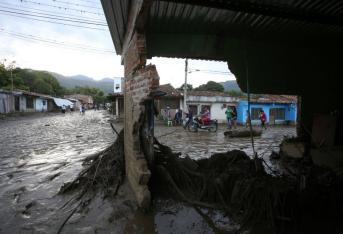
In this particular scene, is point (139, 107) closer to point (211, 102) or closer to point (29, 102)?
point (211, 102)

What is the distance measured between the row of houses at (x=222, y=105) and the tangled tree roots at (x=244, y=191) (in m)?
21.3

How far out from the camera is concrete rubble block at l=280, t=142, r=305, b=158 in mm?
8438

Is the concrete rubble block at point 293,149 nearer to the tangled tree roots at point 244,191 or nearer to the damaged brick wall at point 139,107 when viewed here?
the tangled tree roots at point 244,191

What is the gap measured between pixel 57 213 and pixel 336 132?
7507 mm

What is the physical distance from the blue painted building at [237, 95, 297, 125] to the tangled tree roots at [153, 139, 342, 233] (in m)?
23.6

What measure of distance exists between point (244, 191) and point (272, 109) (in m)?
28.0

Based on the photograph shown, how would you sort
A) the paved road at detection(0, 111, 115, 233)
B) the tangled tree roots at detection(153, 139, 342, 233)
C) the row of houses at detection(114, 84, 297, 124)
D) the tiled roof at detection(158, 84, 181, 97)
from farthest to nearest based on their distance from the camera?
the row of houses at detection(114, 84, 297, 124)
the tiled roof at detection(158, 84, 181, 97)
the paved road at detection(0, 111, 115, 233)
the tangled tree roots at detection(153, 139, 342, 233)

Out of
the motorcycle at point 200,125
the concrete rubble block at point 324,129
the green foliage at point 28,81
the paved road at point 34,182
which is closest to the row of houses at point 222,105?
the motorcycle at point 200,125

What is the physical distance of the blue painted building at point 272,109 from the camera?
29.5 m

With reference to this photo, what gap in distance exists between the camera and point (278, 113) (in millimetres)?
31125

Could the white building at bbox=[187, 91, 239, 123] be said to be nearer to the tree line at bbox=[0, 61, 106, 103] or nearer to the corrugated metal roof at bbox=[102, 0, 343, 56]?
the corrugated metal roof at bbox=[102, 0, 343, 56]

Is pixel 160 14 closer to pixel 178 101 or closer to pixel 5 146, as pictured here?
pixel 5 146

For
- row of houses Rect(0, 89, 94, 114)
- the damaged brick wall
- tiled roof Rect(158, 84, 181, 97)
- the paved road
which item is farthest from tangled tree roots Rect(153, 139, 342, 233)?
row of houses Rect(0, 89, 94, 114)

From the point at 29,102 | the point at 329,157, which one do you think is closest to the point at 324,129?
the point at 329,157
